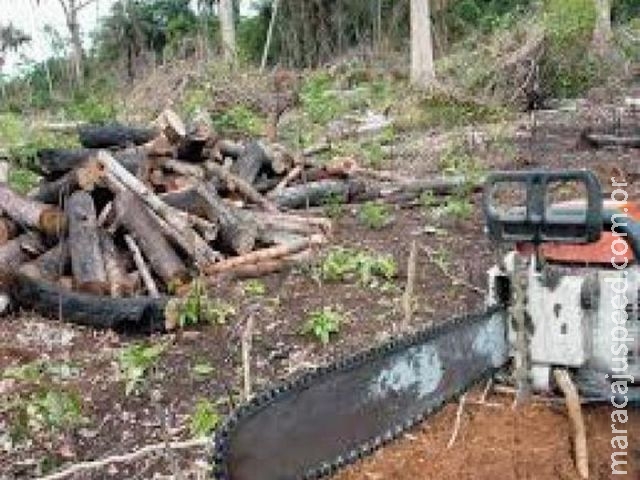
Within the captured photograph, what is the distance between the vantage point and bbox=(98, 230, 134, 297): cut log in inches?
248

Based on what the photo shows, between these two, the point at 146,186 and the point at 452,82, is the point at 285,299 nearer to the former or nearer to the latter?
the point at 146,186

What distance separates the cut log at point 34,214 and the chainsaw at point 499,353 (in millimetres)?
4420

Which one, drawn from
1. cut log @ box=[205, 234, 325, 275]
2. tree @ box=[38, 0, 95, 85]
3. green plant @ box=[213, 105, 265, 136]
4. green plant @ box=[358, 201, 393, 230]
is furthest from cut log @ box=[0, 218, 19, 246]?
tree @ box=[38, 0, 95, 85]

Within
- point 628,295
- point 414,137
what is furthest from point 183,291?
point 414,137

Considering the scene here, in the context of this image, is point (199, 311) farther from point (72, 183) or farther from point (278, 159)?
point (278, 159)

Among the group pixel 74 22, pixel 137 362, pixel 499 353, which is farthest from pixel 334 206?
pixel 74 22

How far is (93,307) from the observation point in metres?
5.96

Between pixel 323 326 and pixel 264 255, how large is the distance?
4.76 ft

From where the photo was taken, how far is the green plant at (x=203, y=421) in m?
4.40

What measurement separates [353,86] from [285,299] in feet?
41.7

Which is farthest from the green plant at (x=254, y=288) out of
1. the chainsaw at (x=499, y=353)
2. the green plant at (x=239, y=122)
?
the green plant at (x=239, y=122)

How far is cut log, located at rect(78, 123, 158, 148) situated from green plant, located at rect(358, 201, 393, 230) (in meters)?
1.90

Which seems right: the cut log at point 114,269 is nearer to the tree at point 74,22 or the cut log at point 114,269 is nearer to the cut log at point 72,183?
the cut log at point 72,183

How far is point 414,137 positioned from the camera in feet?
41.9
